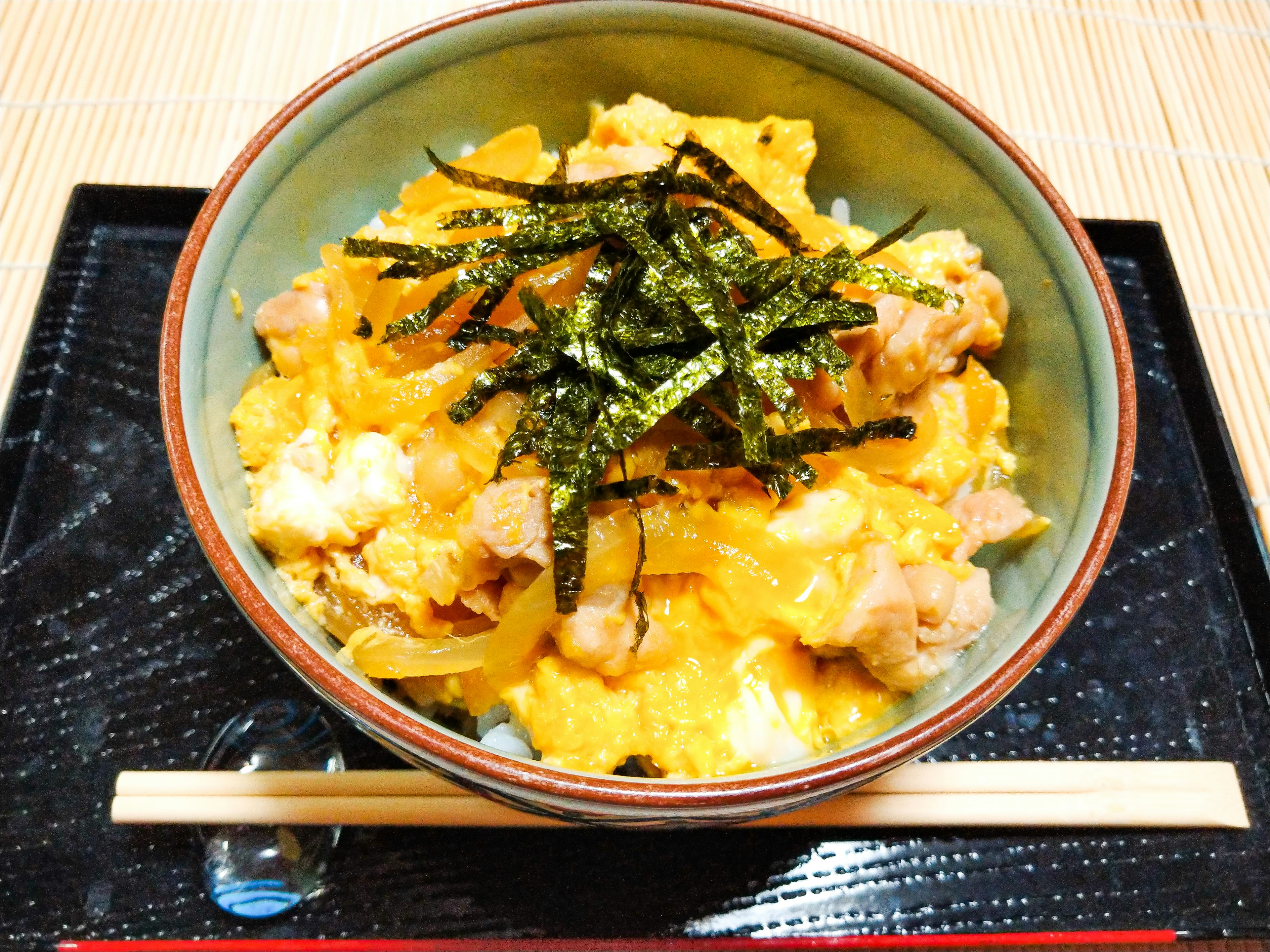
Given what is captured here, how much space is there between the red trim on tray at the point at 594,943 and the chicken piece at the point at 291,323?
1.09 m

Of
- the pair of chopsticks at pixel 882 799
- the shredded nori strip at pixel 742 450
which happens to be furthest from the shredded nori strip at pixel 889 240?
the pair of chopsticks at pixel 882 799

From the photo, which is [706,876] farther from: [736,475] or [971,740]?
[736,475]

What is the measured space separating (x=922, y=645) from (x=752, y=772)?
0.39m

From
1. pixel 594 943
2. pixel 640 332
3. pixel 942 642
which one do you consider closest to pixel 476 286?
pixel 640 332

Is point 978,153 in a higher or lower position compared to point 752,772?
higher

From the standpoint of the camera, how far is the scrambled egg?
4.43 feet

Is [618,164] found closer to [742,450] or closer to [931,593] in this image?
[742,450]

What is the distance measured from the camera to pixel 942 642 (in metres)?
1.42

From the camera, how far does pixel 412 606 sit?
56.9 inches

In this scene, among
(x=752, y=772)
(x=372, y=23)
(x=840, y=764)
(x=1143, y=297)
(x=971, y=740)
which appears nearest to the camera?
(x=840, y=764)

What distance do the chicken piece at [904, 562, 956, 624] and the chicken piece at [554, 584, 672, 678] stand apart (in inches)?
17.2

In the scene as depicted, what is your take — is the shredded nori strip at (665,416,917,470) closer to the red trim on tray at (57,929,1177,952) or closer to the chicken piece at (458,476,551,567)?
the chicken piece at (458,476,551,567)

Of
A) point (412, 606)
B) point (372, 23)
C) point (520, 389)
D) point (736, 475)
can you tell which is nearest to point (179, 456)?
A: point (412, 606)

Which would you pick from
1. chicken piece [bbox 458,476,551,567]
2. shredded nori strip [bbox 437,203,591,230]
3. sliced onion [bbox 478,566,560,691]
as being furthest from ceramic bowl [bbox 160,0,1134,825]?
shredded nori strip [bbox 437,203,591,230]
